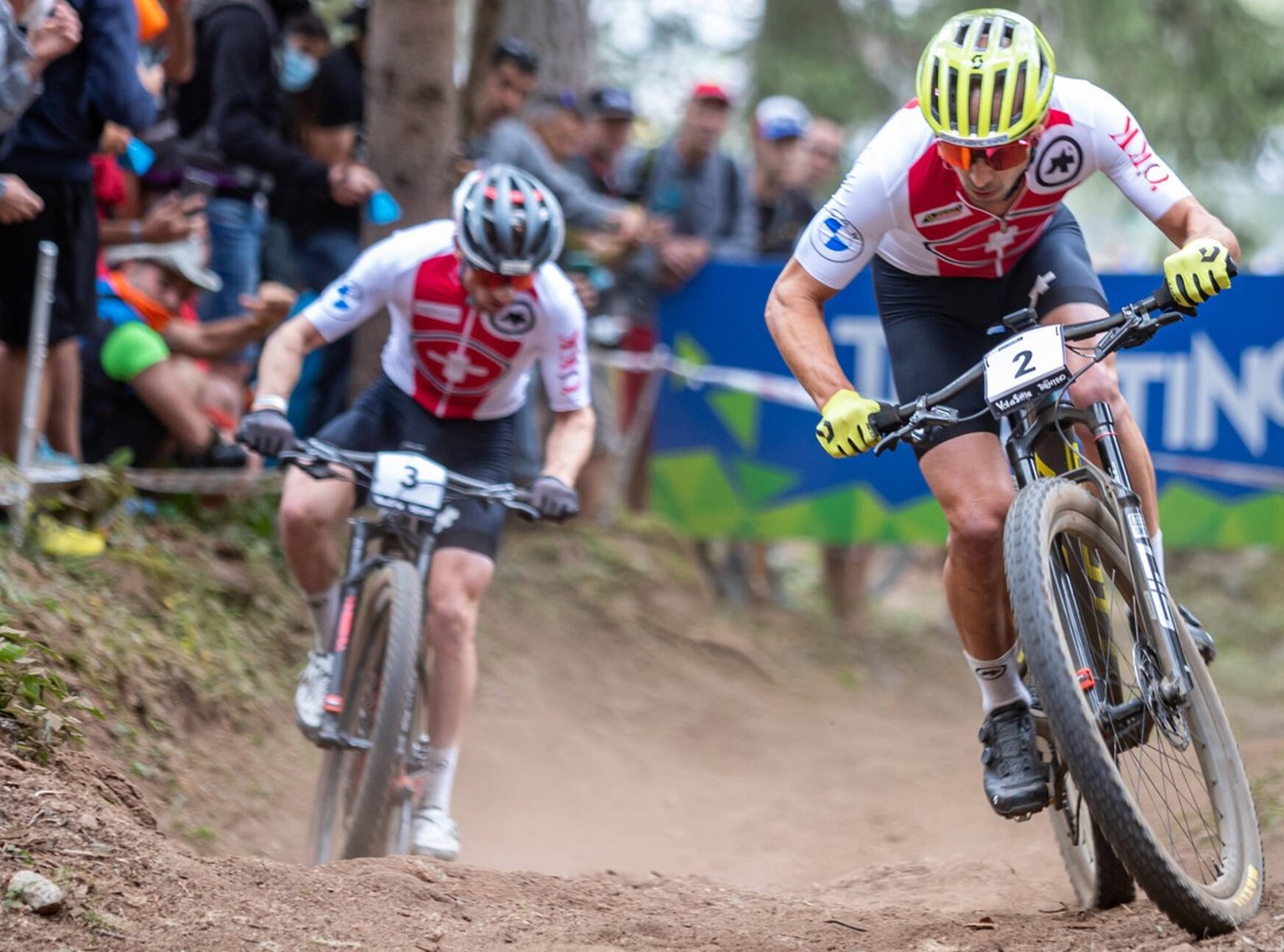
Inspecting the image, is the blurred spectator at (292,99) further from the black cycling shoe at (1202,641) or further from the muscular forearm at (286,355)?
the black cycling shoe at (1202,641)

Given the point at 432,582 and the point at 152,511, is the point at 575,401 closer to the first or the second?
the point at 432,582

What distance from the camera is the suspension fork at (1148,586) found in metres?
3.88

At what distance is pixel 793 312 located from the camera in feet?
14.8

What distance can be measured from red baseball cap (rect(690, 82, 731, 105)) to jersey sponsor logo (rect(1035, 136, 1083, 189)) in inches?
217

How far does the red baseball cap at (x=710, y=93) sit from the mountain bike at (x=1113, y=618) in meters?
5.76

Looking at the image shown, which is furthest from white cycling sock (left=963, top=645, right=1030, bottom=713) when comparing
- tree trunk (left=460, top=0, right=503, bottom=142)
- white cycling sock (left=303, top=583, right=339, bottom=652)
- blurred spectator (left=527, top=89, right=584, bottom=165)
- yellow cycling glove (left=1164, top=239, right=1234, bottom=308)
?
tree trunk (left=460, top=0, right=503, bottom=142)

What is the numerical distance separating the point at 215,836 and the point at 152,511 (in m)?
2.09

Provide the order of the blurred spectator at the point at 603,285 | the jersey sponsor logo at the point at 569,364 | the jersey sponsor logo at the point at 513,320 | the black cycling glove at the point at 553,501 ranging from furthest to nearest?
the blurred spectator at the point at 603,285, the jersey sponsor logo at the point at 569,364, the jersey sponsor logo at the point at 513,320, the black cycling glove at the point at 553,501

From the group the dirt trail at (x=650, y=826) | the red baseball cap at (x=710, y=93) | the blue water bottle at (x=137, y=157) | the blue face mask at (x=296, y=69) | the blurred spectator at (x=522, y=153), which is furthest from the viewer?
the red baseball cap at (x=710, y=93)

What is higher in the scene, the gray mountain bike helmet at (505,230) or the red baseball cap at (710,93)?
the red baseball cap at (710,93)

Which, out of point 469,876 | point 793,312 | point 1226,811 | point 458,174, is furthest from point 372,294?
point 1226,811

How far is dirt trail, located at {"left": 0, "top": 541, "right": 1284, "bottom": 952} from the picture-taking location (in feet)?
12.7

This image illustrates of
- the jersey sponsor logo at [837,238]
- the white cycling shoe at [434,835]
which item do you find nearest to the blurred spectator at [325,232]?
the white cycling shoe at [434,835]

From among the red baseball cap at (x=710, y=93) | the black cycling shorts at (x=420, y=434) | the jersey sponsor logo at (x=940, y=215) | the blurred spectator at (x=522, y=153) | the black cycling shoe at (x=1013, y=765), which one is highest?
the red baseball cap at (x=710, y=93)
